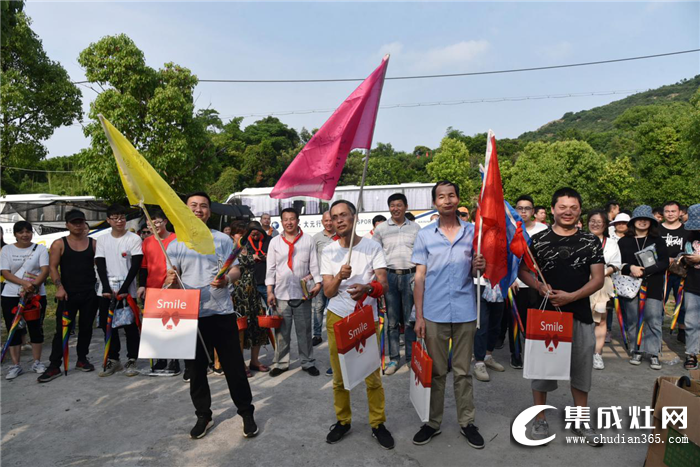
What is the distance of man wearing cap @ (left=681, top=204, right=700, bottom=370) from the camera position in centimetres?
522

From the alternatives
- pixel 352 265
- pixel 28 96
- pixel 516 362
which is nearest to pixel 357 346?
pixel 352 265

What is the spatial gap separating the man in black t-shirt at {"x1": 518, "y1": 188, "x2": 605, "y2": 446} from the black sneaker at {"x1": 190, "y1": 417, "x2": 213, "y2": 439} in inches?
111

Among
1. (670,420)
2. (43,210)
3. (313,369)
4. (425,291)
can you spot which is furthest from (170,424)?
(43,210)

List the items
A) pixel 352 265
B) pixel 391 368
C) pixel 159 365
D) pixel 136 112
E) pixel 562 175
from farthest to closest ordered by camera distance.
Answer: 1. pixel 562 175
2. pixel 136 112
3. pixel 159 365
4. pixel 391 368
5. pixel 352 265

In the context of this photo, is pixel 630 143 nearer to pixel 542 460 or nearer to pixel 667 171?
pixel 667 171

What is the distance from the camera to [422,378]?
3295 mm

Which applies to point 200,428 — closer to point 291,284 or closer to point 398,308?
point 291,284

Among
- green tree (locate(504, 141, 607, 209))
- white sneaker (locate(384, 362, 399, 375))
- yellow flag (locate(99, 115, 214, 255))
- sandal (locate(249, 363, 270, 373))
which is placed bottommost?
sandal (locate(249, 363, 270, 373))

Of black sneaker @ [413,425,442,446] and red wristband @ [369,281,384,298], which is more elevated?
red wristband @ [369,281,384,298]

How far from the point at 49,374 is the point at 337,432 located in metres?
3.96

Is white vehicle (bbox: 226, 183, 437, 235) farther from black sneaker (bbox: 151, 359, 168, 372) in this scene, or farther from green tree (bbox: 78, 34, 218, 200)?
black sneaker (bbox: 151, 359, 168, 372)

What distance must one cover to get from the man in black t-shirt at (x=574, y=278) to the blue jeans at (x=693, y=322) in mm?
2796

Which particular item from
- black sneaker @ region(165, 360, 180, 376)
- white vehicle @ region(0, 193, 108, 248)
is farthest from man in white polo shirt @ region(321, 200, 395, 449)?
white vehicle @ region(0, 193, 108, 248)

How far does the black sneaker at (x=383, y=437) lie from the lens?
3.50 meters
